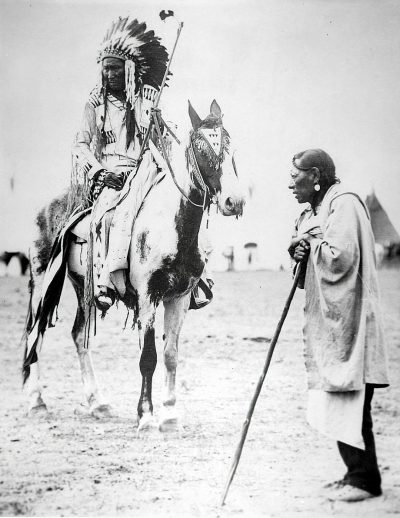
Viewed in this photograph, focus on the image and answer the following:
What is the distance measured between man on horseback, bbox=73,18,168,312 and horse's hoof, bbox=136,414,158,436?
0.70 m

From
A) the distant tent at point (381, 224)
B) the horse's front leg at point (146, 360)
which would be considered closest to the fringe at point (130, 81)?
the horse's front leg at point (146, 360)

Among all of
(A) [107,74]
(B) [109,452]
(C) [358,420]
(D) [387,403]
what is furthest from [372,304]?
(A) [107,74]

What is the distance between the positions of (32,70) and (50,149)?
1.77 ft

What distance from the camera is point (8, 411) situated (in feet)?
15.4

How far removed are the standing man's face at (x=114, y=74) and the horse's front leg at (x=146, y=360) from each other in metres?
1.32

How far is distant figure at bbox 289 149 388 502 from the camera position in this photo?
383 cm

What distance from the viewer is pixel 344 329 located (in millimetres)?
3873

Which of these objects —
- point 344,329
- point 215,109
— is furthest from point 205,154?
point 344,329

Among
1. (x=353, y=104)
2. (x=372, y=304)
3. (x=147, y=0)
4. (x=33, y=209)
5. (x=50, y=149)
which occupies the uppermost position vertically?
(x=147, y=0)

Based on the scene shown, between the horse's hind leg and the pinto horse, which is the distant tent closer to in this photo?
the pinto horse

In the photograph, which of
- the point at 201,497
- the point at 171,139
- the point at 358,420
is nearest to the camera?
the point at 358,420

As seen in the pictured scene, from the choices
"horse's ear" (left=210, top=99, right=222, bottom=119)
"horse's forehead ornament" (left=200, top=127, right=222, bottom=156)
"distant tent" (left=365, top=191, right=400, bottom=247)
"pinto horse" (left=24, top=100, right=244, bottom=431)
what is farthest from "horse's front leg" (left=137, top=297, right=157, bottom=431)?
"distant tent" (left=365, top=191, right=400, bottom=247)

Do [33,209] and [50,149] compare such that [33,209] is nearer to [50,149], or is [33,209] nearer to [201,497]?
[50,149]

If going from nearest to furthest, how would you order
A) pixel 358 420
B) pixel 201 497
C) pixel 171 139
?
pixel 358 420 → pixel 201 497 → pixel 171 139
